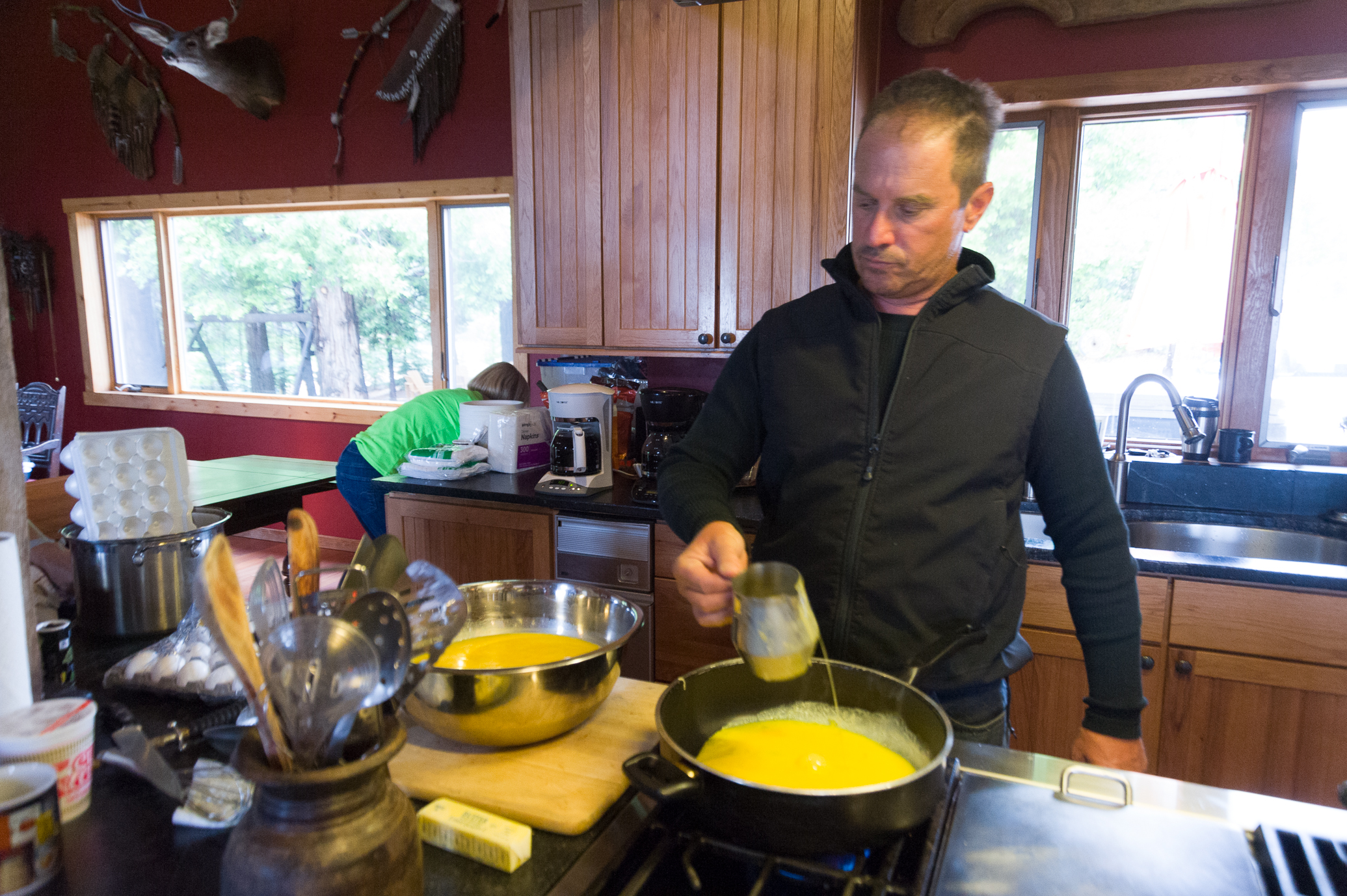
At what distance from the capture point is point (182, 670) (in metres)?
1.06

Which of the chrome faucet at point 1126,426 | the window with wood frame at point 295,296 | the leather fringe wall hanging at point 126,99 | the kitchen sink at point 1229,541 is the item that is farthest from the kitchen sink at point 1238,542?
the leather fringe wall hanging at point 126,99

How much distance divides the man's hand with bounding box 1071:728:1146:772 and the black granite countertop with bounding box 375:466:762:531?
1.16m

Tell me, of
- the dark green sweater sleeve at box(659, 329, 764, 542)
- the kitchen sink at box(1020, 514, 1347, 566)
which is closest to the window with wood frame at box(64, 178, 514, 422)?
the dark green sweater sleeve at box(659, 329, 764, 542)

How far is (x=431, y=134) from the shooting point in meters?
4.10

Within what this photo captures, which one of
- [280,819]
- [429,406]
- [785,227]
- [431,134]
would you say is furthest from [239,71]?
[280,819]

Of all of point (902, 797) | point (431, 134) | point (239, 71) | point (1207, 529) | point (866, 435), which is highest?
point (239, 71)

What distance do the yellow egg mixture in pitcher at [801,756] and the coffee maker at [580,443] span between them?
1631mm

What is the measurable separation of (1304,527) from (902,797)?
2.30 meters

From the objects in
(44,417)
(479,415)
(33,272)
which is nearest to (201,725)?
(479,415)

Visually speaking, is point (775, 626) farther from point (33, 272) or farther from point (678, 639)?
point (33, 272)

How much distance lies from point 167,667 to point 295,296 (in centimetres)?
422

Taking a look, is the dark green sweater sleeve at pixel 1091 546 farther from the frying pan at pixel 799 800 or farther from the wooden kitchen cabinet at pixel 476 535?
the wooden kitchen cabinet at pixel 476 535

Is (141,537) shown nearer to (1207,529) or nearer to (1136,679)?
(1136,679)

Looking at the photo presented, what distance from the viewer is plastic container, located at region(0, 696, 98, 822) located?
766 millimetres
